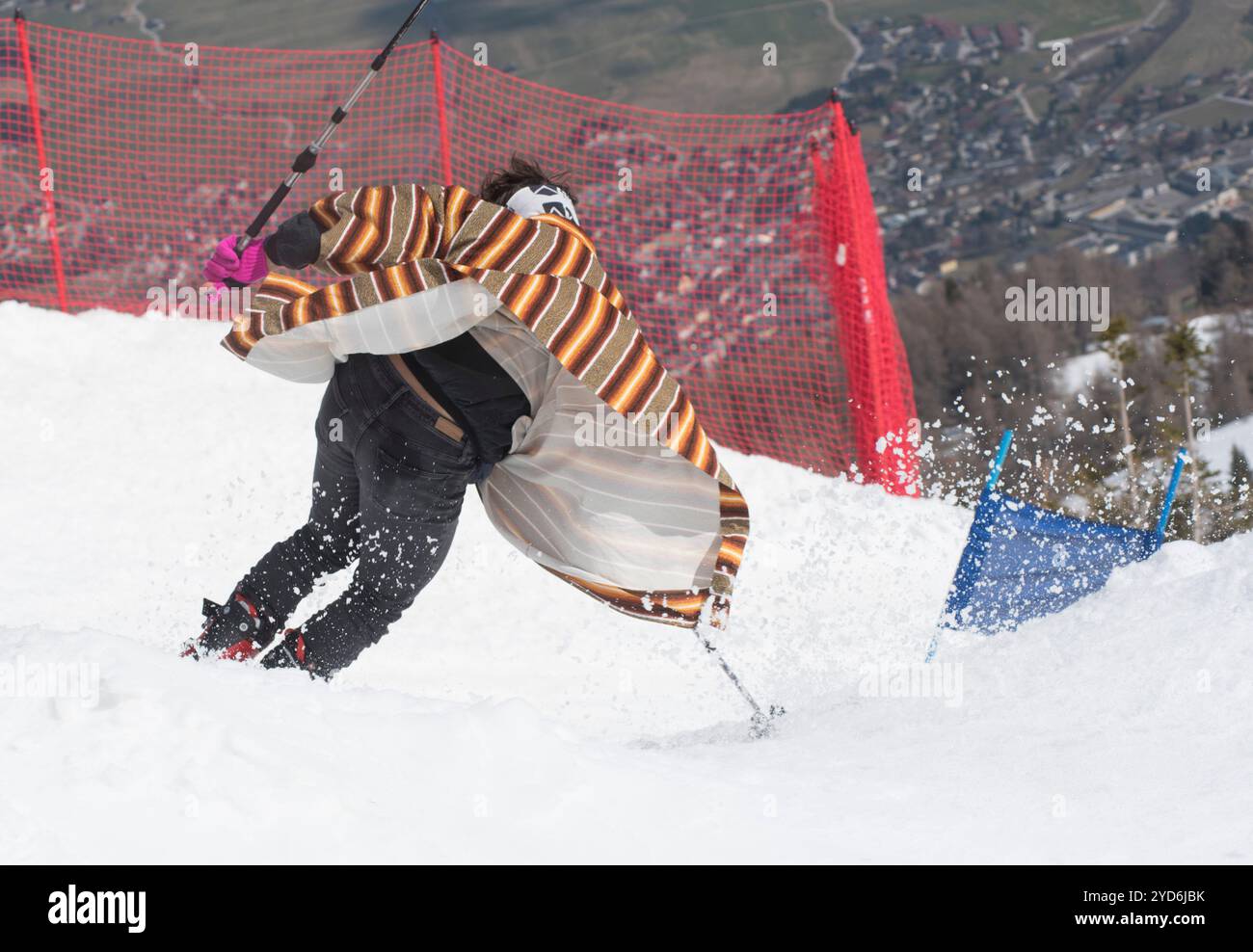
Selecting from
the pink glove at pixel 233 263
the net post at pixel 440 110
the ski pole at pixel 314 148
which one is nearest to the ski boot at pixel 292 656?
the pink glove at pixel 233 263

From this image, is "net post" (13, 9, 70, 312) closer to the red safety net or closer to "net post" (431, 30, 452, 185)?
the red safety net

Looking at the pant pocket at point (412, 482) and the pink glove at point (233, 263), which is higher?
the pink glove at point (233, 263)

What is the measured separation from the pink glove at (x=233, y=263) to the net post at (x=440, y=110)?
4391mm

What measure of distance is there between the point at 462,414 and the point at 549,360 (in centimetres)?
24

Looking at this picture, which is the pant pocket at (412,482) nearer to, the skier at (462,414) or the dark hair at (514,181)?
the skier at (462,414)

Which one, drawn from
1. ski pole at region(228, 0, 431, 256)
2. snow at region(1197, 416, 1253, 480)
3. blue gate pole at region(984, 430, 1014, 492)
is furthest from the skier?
snow at region(1197, 416, 1253, 480)

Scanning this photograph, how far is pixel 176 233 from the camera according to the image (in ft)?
30.5

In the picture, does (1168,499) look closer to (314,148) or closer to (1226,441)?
(314,148)

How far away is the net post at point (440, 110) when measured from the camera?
743cm

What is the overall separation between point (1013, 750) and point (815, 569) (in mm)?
2539

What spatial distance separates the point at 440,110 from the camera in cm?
745

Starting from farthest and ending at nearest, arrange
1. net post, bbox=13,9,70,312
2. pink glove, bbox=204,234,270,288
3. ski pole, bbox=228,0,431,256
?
net post, bbox=13,9,70,312
ski pole, bbox=228,0,431,256
pink glove, bbox=204,234,270,288

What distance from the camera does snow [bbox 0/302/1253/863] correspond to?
7.05 ft
